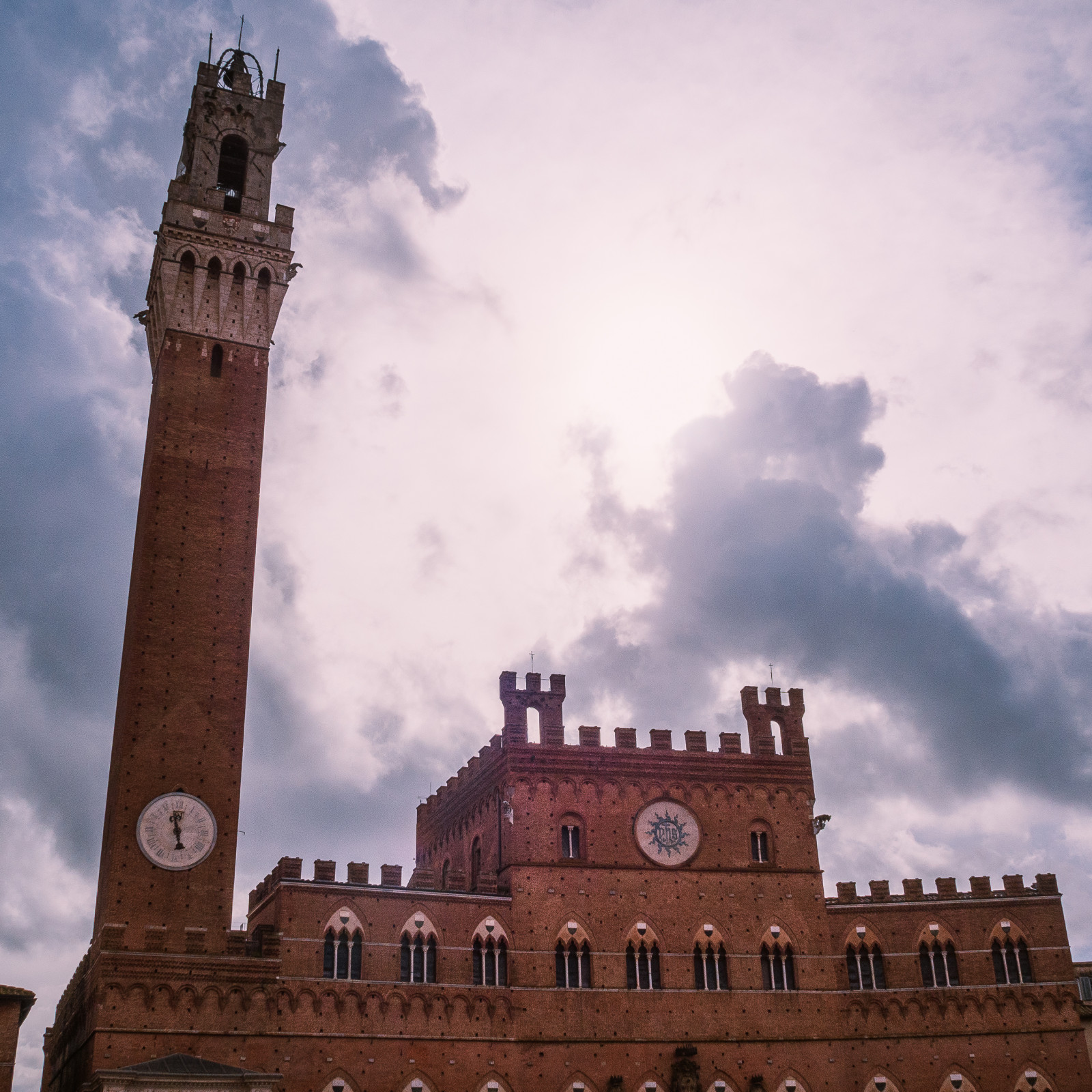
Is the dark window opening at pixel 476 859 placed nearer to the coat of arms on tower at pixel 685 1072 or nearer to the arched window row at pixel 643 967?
the arched window row at pixel 643 967

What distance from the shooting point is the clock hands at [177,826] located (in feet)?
146

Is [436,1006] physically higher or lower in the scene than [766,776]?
lower

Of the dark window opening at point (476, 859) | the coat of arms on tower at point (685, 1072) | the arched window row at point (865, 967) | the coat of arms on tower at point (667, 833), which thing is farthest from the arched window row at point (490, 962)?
the arched window row at point (865, 967)

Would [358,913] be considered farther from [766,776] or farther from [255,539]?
[766,776]

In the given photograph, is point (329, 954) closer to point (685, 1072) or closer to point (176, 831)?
point (176, 831)

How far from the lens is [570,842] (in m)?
51.3

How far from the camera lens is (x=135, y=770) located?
1764 inches

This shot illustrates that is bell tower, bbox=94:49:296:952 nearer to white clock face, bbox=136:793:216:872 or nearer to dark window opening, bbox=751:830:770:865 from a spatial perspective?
white clock face, bbox=136:793:216:872

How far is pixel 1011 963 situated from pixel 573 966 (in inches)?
742

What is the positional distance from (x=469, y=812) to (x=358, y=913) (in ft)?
35.1

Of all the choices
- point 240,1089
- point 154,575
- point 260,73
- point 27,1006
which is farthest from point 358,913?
point 260,73

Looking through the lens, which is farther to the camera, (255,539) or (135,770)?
(255,539)

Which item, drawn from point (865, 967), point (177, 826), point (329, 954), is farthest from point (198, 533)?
point (865, 967)

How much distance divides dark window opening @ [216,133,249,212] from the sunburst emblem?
34.7 metres
